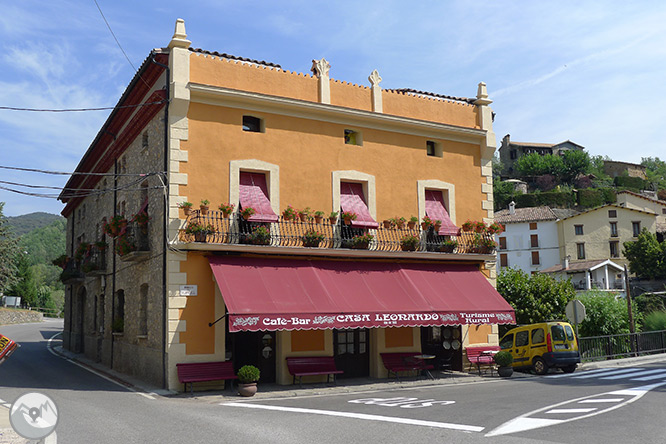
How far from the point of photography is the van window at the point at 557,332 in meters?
21.3

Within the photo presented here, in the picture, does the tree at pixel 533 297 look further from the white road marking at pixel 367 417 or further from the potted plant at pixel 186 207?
the white road marking at pixel 367 417

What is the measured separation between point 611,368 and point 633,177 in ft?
325

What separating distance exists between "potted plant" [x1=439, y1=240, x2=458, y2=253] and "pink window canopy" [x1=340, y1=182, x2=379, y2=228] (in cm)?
277

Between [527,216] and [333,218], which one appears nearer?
[333,218]

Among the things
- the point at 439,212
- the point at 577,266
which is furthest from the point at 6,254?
the point at 577,266

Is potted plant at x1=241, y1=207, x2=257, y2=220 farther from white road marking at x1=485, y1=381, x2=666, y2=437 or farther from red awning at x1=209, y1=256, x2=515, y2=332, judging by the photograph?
white road marking at x1=485, y1=381, x2=666, y2=437

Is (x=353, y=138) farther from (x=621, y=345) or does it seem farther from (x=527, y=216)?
(x=527, y=216)

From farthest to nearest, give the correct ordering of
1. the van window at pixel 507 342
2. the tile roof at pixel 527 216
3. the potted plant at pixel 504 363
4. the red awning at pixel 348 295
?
the tile roof at pixel 527 216 < the van window at pixel 507 342 < the potted plant at pixel 504 363 < the red awning at pixel 348 295

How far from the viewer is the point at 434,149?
75.9 feet

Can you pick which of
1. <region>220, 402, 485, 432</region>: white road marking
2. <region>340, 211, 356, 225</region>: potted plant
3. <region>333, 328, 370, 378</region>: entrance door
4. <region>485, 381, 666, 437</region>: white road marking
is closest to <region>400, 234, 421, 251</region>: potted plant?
<region>340, 211, 356, 225</region>: potted plant

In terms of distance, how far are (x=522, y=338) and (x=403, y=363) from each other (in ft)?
17.4

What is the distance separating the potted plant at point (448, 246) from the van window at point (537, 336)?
431 centimetres

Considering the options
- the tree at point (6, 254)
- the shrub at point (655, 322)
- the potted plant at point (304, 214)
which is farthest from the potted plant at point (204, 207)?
the tree at point (6, 254)

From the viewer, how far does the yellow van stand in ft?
69.3
